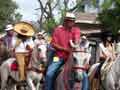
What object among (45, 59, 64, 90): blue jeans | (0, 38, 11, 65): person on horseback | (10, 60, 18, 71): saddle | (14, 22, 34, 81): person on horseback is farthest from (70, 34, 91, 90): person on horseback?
(0, 38, 11, 65): person on horseback

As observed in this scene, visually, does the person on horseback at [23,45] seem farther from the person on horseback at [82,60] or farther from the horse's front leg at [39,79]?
the person on horseback at [82,60]

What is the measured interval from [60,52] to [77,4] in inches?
1866

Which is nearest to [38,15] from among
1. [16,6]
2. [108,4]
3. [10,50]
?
[16,6]

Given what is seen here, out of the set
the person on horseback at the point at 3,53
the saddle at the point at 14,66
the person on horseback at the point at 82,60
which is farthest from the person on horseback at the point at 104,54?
the person on horseback at the point at 3,53

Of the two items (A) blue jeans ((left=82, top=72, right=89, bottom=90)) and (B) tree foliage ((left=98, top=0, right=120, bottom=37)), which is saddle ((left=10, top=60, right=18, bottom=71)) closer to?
(A) blue jeans ((left=82, top=72, right=89, bottom=90))

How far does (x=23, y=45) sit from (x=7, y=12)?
44.2m

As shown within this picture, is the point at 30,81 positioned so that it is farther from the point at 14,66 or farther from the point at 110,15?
the point at 110,15

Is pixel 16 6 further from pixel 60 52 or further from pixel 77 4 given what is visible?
pixel 60 52

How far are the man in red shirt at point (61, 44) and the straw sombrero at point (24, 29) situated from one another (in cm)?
306

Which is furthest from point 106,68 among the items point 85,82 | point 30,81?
point 30,81

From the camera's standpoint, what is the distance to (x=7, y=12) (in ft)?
205

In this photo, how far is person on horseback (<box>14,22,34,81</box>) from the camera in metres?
18.3

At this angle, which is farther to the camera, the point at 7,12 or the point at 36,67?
the point at 7,12

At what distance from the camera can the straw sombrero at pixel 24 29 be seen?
1923 cm
